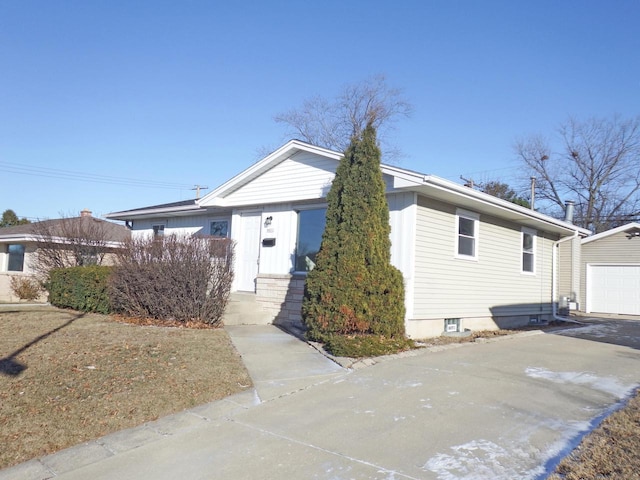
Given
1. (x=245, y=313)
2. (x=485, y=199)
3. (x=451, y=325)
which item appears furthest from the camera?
(x=451, y=325)

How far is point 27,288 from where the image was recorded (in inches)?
→ 720

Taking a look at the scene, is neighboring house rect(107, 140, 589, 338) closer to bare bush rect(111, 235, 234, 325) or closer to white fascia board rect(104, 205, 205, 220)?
white fascia board rect(104, 205, 205, 220)

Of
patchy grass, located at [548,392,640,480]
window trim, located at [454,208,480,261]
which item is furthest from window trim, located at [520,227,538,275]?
patchy grass, located at [548,392,640,480]

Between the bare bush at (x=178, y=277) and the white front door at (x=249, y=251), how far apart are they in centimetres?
244

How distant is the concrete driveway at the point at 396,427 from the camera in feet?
13.2

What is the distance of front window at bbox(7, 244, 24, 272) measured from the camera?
2073 cm

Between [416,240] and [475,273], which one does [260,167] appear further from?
[475,273]

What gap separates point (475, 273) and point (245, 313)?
5.53m

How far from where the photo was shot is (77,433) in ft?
15.7

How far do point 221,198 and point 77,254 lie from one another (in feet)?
19.0

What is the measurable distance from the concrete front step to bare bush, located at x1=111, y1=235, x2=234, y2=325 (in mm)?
462

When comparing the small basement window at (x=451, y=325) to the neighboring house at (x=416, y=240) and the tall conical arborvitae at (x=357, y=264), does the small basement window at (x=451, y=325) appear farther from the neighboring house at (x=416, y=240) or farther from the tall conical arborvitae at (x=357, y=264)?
the tall conical arborvitae at (x=357, y=264)

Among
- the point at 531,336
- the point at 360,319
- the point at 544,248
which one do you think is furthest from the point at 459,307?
the point at 544,248

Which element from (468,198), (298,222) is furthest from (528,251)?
(298,222)
